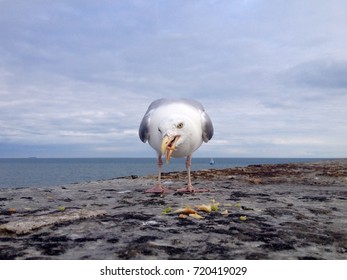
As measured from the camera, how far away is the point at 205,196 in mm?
8289

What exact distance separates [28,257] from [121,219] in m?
1.83

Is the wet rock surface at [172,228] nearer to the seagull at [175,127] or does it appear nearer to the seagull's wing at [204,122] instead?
the seagull at [175,127]

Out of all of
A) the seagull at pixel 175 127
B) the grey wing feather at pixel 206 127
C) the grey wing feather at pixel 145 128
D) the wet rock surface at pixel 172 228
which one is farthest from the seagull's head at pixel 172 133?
the grey wing feather at pixel 206 127

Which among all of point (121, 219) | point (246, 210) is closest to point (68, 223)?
point (121, 219)

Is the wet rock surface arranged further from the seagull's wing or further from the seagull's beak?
the seagull's wing

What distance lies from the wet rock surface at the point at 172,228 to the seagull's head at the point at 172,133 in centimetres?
104

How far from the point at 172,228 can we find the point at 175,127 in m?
3.62

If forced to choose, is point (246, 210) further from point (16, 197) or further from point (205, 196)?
point (16, 197)

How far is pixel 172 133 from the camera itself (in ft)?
26.8

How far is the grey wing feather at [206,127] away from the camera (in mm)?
9523

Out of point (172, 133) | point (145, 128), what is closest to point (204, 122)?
point (145, 128)

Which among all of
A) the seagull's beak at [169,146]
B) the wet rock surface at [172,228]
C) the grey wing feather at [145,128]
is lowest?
the wet rock surface at [172,228]

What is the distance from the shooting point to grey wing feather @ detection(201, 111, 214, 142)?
9.52 metres

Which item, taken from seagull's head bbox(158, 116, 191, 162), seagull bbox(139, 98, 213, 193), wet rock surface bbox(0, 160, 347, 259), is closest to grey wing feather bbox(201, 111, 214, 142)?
seagull bbox(139, 98, 213, 193)
